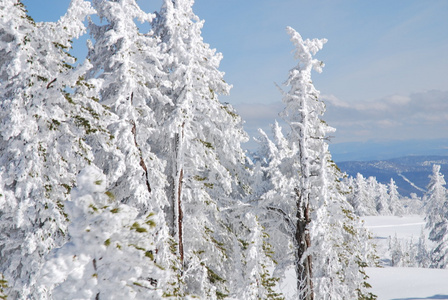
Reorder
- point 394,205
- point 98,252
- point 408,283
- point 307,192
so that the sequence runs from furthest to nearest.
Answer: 1. point 394,205
2. point 408,283
3. point 307,192
4. point 98,252

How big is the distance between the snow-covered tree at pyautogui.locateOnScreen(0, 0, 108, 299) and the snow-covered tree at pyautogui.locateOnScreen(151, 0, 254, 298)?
145 inches

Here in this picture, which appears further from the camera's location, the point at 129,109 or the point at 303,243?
the point at 303,243

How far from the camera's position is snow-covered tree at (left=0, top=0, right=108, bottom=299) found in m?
9.20

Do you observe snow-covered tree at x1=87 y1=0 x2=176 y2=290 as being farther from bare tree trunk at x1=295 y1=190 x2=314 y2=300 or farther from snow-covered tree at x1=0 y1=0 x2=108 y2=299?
bare tree trunk at x1=295 y1=190 x2=314 y2=300

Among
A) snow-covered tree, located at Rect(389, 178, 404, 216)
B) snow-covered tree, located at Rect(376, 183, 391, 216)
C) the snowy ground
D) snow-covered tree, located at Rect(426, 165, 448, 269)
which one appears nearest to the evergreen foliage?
the snowy ground

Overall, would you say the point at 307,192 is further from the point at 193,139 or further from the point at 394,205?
the point at 394,205

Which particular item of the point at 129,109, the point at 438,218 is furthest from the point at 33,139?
the point at 438,218

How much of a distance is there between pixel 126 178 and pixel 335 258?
325 inches

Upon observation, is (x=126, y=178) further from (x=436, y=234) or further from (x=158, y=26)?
(x=436, y=234)

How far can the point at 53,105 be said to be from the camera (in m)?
10.0

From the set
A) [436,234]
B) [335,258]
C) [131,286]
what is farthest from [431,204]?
[131,286]

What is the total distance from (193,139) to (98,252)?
404 inches

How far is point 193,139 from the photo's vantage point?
14352 mm

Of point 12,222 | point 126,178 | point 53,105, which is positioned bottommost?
point 12,222
